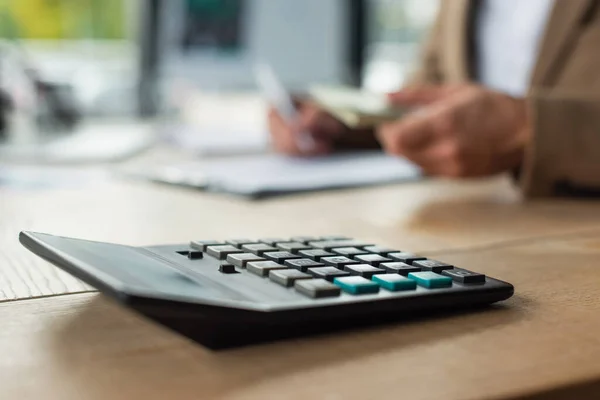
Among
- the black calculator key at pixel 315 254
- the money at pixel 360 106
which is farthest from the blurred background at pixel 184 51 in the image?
the black calculator key at pixel 315 254

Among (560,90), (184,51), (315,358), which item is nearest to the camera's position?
(315,358)

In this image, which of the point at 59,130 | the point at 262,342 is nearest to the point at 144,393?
the point at 262,342

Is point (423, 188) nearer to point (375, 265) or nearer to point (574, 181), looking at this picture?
point (574, 181)

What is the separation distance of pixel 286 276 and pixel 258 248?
0.07 m

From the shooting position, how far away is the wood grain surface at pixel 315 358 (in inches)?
10.3

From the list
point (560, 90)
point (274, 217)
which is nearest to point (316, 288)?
point (274, 217)

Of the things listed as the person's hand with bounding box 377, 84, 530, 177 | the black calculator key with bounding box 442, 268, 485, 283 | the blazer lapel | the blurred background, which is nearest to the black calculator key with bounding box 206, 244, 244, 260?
the black calculator key with bounding box 442, 268, 485, 283

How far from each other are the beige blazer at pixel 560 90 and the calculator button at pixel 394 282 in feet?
1.58

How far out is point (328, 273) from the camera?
0.35 metres

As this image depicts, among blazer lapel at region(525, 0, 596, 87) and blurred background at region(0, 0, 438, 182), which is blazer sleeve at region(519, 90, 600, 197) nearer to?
blazer lapel at region(525, 0, 596, 87)

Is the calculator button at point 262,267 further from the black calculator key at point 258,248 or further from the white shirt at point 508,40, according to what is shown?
the white shirt at point 508,40

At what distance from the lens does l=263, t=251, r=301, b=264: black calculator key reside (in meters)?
0.38

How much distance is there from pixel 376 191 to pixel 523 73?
0.38 meters

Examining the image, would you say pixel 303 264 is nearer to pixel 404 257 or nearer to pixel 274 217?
pixel 404 257
